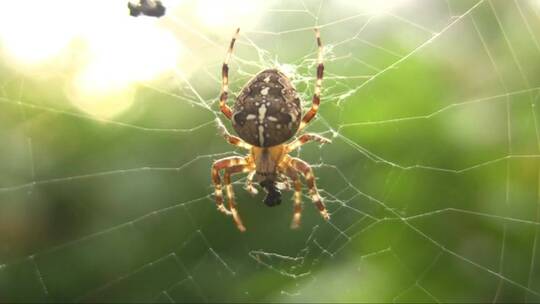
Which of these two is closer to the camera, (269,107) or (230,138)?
(269,107)

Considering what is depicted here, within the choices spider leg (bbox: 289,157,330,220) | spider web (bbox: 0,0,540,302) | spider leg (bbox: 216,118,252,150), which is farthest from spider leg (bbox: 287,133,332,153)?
spider web (bbox: 0,0,540,302)

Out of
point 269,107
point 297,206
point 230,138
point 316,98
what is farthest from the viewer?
point 230,138

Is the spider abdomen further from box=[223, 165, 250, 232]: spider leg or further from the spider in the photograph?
box=[223, 165, 250, 232]: spider leg

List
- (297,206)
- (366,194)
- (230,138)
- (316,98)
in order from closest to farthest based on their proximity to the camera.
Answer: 1. (316,98)
2. (297,206)
3. (230,138)
4. (366,194)

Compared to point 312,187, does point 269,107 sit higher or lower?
higher

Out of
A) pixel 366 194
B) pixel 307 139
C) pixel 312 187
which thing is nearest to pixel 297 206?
pixel 312 187

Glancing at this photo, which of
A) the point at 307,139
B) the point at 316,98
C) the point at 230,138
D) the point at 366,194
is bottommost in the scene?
the point at 366,194

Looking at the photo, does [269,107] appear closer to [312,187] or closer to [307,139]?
[307,139]
